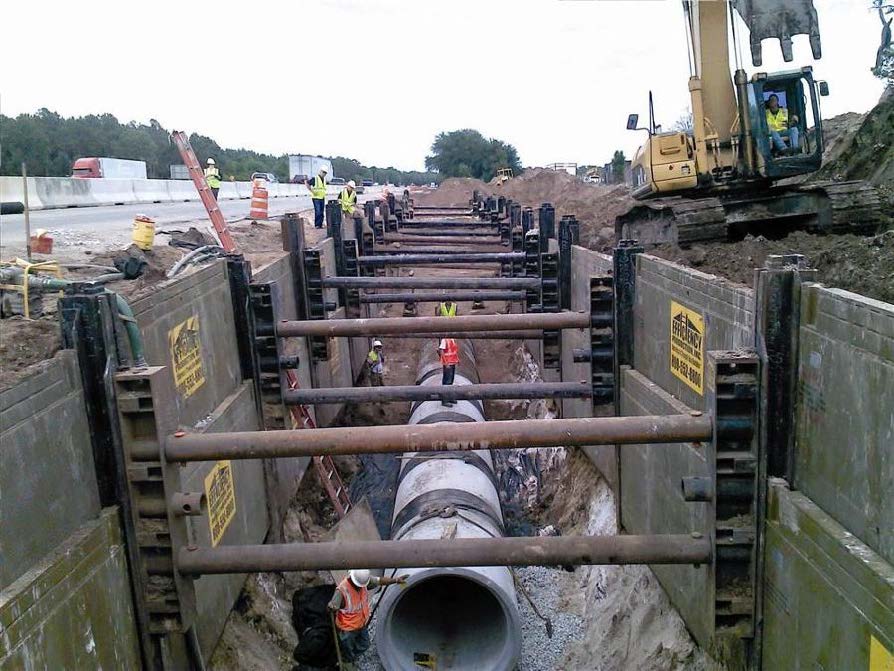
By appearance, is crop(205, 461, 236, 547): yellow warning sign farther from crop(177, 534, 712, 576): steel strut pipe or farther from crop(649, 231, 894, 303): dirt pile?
crop(649, 231, 894, 303): dirt pile

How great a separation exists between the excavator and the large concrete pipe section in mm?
5244

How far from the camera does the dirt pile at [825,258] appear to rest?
6.60m

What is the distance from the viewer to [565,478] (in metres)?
9.96

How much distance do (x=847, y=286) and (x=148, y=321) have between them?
545 centimetres

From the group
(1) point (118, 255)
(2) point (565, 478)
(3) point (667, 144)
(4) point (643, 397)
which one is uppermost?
(3) point (667, 144)

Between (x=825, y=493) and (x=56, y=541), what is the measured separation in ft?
12.2

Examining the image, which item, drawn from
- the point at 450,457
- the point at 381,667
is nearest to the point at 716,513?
the point at 381,667

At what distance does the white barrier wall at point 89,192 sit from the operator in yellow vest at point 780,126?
45.8 feet

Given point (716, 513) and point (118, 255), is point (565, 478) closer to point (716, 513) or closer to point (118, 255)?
point (716, 513)

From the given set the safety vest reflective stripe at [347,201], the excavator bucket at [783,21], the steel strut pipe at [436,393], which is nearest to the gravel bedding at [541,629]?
the steel strut pipe at [436,393]

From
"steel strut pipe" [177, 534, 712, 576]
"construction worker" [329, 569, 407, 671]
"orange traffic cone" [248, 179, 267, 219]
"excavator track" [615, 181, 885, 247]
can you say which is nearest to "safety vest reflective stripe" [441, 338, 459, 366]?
"excavator track" [615, 181, 885, 247]

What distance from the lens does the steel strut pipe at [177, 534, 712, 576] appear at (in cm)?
442

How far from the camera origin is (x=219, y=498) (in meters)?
6.04

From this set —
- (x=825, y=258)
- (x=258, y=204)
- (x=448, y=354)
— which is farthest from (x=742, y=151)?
(x=258, y=204)
